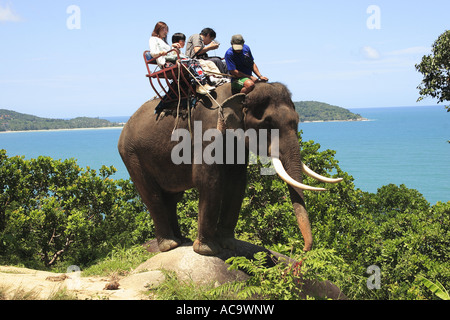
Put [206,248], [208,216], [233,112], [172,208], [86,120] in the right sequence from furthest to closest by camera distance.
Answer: [86,120]
[172,208]
[206,248]
[208,216]
[233,112]

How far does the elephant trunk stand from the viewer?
264 inches

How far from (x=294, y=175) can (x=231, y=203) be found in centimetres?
150

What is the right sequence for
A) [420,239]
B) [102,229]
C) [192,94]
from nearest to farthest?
[192,94] < [420,239] < [102,229]

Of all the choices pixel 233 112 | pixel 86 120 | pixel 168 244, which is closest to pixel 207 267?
pixel 168 244

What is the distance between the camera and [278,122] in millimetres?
7031

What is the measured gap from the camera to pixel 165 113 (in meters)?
7.86

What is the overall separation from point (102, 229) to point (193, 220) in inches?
99.3

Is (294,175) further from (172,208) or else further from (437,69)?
(437,69)

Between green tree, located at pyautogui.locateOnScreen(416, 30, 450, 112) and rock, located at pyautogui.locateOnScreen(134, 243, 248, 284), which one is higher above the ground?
green tree, located at pyautogui.locateOnScreen(416, 30, 450, 112)

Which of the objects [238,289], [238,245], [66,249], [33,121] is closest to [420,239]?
[238,245]

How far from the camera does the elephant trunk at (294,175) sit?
22.0ft
